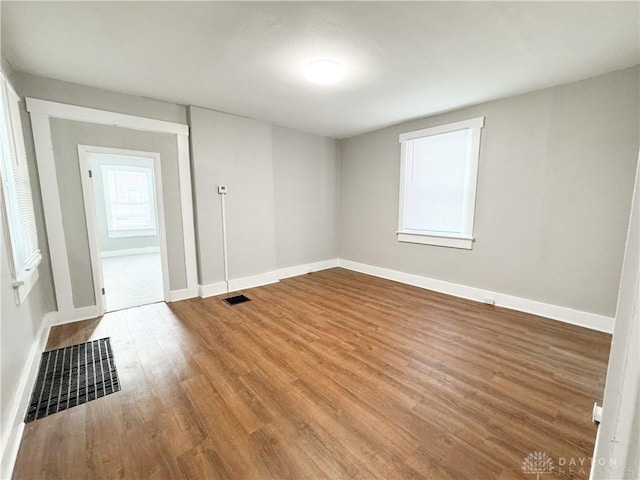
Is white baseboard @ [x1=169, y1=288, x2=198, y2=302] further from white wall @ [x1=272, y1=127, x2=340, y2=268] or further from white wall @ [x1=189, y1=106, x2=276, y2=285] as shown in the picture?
white wall @ [x1=272, y1=127, x2=340, y2=268]

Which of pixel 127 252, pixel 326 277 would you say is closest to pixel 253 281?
pixel 326 277

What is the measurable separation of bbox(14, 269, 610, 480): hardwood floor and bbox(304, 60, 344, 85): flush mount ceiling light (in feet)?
8.40

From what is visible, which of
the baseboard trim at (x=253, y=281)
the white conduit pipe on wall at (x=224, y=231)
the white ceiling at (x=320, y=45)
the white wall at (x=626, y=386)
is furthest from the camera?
the baseboard trim at (x=253, y=281)

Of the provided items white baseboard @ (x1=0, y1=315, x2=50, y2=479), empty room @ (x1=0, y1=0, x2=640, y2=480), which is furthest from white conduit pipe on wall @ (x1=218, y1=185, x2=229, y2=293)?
white baseboard @ (x1=0, y1=315, x2=50, y2=479)

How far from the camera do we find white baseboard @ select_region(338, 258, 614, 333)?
2.82 metres

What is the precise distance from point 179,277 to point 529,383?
13.2ft

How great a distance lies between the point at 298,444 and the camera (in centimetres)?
150

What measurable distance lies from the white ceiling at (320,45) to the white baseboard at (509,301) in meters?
2.47

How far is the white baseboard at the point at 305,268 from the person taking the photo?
4918mm

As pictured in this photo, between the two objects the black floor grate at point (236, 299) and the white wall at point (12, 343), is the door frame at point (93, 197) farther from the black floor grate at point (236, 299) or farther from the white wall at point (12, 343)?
the black floor grate at point (236, 299)

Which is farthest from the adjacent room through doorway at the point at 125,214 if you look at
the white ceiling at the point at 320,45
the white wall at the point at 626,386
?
the white wall at the point at 626,386

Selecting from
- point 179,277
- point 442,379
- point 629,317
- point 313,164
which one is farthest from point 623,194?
point 179,277

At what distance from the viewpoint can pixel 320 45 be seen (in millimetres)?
2168

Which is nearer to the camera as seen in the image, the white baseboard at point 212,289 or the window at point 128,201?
the white baseboard at point 212,289
